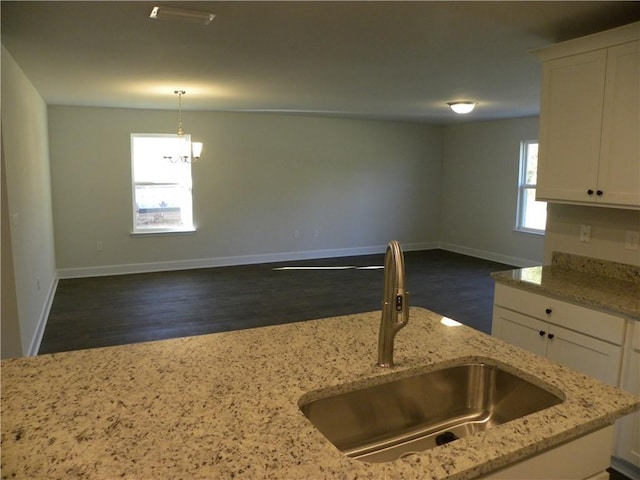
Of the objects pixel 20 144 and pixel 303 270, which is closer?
pixel 20 144

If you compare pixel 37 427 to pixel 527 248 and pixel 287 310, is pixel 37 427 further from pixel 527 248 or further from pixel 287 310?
pixel 527 248

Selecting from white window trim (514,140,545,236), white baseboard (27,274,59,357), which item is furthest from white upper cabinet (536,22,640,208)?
white window trim (514,140,545,236)

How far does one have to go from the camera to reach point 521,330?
276 centimetres

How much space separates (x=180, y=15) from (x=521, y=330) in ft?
8.43

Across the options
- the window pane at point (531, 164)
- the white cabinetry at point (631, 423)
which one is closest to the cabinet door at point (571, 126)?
the white cabinetry at point (631, 423)

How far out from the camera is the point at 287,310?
5.11 meters

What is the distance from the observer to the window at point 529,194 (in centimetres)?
709

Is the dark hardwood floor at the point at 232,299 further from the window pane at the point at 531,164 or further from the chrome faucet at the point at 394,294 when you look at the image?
the chrome faucet at the point at 394,294

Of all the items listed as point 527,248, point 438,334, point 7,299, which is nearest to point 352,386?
point 438,334

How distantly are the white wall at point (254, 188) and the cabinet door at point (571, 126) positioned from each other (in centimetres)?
507

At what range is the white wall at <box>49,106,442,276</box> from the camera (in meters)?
6.41

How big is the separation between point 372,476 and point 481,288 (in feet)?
18.0

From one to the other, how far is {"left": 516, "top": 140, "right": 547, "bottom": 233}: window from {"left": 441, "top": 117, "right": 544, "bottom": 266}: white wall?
0.09 metres

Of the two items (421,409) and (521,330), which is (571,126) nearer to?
(521,330)
